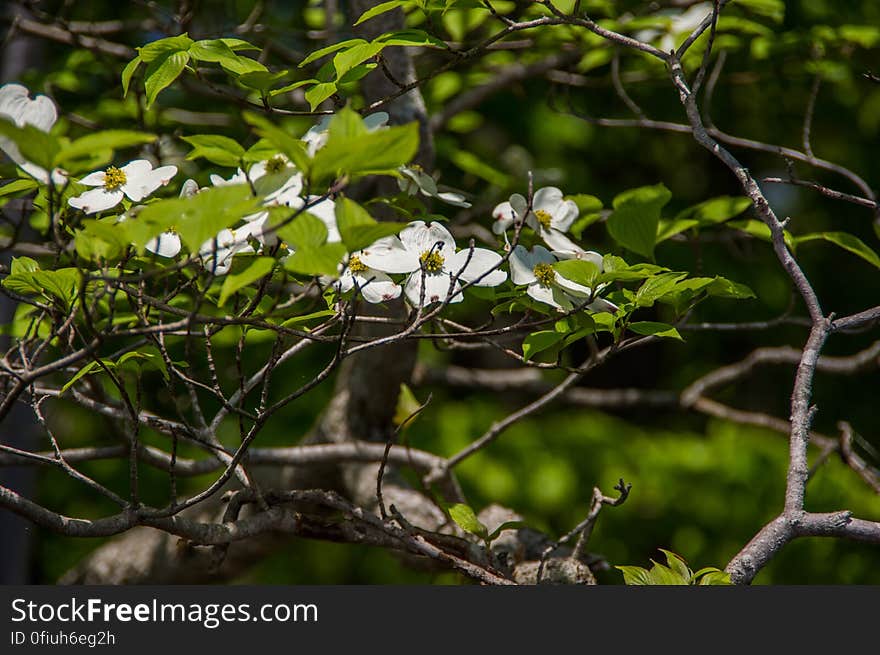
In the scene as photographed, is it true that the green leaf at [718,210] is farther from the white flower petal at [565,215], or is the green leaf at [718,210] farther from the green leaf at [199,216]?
the green leaf at [199,216]

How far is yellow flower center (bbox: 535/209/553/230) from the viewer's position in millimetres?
865

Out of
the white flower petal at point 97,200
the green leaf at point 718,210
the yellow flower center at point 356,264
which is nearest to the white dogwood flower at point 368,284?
the yellow flower center at point 356,264

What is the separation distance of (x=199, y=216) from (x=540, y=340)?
0.35 metres

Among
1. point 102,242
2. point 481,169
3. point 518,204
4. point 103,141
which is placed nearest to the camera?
point 103,141

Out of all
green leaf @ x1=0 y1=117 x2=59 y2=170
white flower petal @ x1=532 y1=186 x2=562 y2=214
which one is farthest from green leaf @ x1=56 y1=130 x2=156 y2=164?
white flower petal @ x1=532 y1=186 x2=562 y2=214

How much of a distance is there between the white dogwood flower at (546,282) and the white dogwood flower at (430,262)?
25mm

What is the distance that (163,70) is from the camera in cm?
76

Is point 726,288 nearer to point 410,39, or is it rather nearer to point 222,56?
point 410,39

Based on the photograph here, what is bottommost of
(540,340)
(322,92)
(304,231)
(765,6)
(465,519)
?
(465,519)

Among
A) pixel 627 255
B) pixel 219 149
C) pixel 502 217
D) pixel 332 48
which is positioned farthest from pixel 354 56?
pixel 627 255

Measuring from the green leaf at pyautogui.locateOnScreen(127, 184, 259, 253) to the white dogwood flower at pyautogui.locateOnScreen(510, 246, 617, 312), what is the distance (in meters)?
0.31

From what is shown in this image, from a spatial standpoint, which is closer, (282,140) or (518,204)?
(282,140)

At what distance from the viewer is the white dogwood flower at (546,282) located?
2.49 feet

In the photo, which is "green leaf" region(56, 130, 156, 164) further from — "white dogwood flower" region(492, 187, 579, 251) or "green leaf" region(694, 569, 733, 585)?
"green leaf" region(694, 569, 733, 585)
